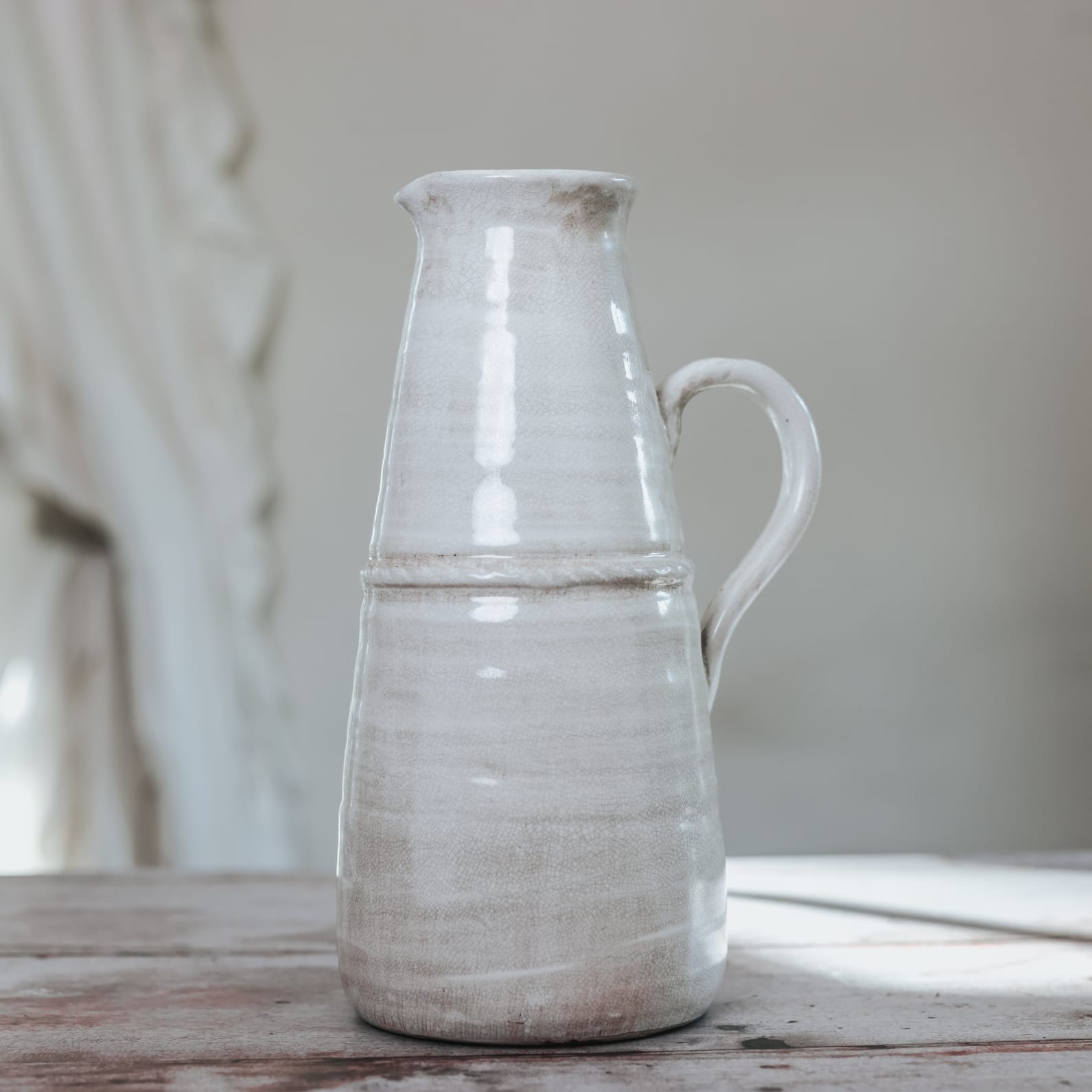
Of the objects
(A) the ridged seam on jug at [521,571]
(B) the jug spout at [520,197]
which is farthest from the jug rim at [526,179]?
(A) the ridged seam on jug at [521,571]

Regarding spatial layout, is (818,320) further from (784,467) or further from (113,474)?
(784,467)

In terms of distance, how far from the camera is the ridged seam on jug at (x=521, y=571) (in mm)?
455

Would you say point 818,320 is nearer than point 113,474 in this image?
No

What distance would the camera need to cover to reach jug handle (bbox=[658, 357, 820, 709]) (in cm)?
51

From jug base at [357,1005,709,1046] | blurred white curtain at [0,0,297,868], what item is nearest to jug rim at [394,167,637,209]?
jug base at [357,1005,709,1046]

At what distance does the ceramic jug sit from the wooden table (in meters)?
0.03

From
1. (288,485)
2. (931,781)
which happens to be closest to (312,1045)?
(288,485)

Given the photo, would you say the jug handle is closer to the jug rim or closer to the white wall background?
the jug rim

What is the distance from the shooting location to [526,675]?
454 millimetres

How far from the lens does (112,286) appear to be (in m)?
1.48

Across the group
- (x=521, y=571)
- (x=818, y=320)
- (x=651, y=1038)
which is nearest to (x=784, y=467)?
(x=521, y=571)

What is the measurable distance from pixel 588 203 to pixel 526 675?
177mm

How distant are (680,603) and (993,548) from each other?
61.1 inches

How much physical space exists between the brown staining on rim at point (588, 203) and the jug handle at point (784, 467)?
0.07 m
